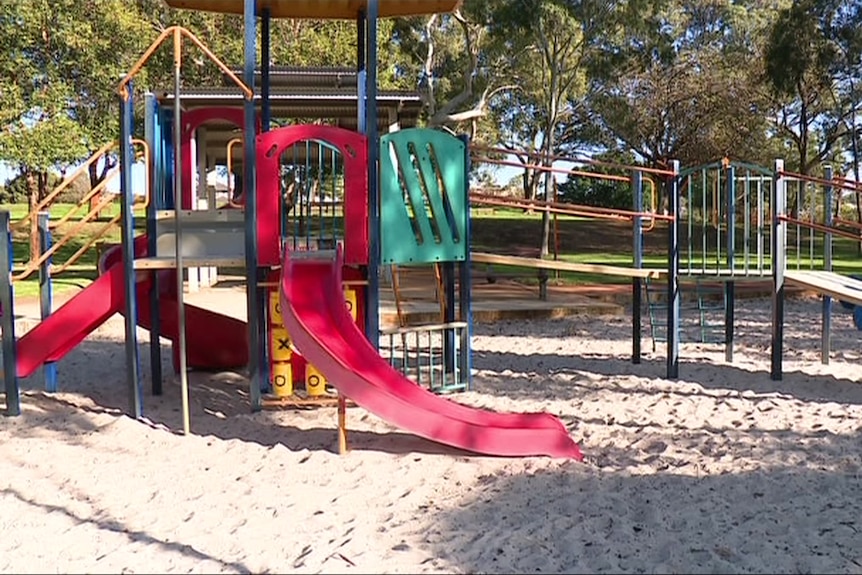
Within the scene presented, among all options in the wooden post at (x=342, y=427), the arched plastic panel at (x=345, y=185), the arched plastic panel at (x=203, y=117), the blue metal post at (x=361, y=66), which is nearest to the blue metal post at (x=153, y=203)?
the arched plastic panel at (x=203, y=117)

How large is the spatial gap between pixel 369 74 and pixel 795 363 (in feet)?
18.0

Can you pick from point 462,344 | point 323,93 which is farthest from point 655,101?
point 462,344

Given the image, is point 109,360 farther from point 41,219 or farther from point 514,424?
point 514,424

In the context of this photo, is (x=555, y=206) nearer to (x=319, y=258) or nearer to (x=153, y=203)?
(x=319, y=258)

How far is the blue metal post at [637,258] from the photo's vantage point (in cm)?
864

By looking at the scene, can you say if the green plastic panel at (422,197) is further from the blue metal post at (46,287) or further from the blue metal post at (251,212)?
the blue metal post at (46,287)

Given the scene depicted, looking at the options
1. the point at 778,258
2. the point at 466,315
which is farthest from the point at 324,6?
the point at 778,258

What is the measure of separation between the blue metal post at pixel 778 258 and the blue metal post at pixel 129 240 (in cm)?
569

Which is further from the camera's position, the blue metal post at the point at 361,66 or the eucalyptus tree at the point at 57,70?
the eucalyptus tree at the point at 57,70

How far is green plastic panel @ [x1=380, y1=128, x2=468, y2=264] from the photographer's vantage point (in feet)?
22.4

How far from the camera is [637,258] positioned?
876 cm

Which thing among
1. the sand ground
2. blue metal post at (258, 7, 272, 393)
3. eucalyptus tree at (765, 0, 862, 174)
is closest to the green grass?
blue metal post at (258, 7, 272, 393)

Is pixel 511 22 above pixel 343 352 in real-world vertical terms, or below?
above

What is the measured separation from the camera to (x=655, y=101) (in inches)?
1312
